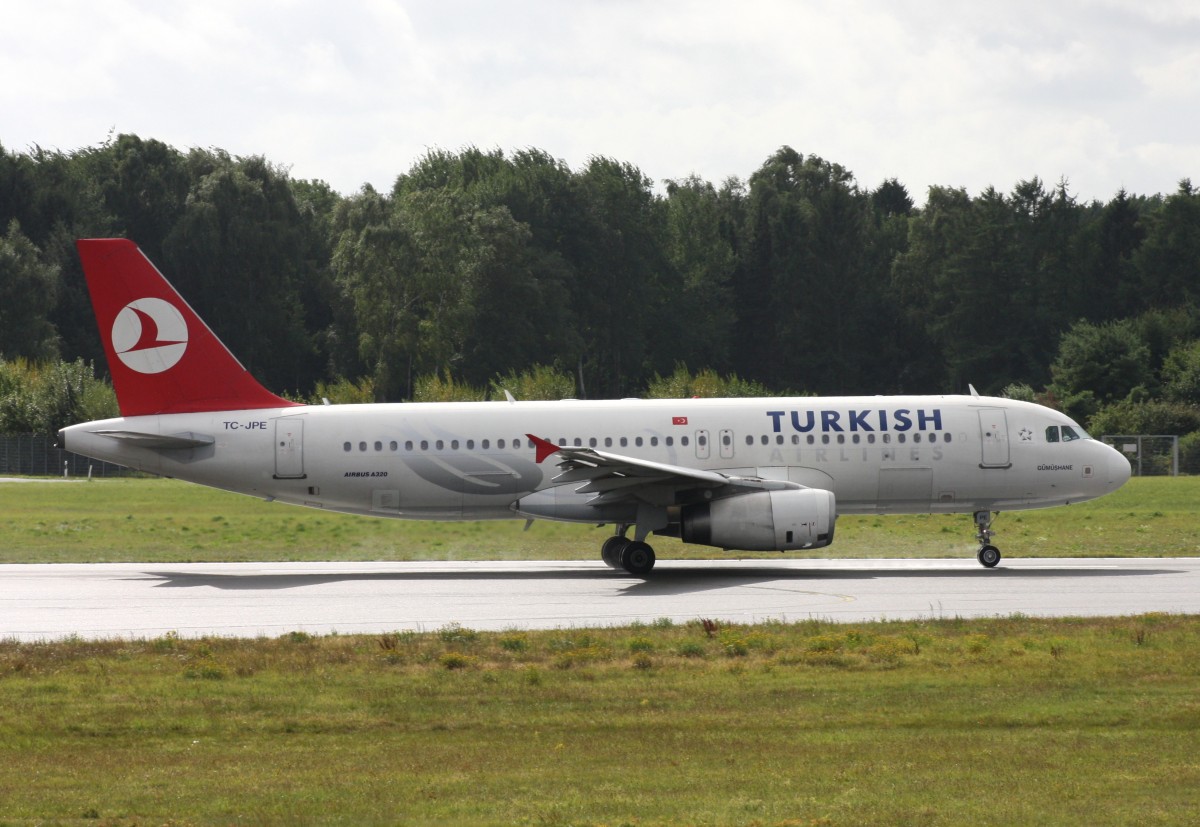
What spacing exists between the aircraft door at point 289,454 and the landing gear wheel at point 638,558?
23.7ft

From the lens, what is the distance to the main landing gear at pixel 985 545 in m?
28.7

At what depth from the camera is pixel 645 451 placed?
1156 inches

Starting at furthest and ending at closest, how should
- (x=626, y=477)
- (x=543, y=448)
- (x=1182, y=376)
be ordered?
1. (x=1182, y=376)
2. (x=626, y=477)
3. (x=543, y=448)

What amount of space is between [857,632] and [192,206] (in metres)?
81.7

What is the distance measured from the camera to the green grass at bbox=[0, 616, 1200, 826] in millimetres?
10641

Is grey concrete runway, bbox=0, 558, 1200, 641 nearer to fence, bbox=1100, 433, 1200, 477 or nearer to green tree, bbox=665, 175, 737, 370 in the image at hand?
fence, bbox=1100, 433, 1200, 477

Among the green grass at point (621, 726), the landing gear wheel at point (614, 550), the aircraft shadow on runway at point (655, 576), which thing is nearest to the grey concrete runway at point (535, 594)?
the aircraft shadow on runway at point (655, 576)

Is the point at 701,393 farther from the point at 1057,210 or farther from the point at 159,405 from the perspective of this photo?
Answer: the point at 1057,210

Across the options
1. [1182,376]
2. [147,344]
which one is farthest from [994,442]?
[1182,376]

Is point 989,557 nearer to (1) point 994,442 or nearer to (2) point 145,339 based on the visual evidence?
(1) point 994,442

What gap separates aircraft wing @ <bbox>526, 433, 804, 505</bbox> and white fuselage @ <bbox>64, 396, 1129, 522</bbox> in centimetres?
87

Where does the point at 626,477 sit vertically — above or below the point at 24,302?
below

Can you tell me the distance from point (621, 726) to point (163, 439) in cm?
1813

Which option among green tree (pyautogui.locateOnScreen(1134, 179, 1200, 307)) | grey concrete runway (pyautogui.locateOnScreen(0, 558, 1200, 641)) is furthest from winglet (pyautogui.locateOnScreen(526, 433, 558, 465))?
green tree (pyautogui.locateOnScreen(1134, 179, 1200, 307))
